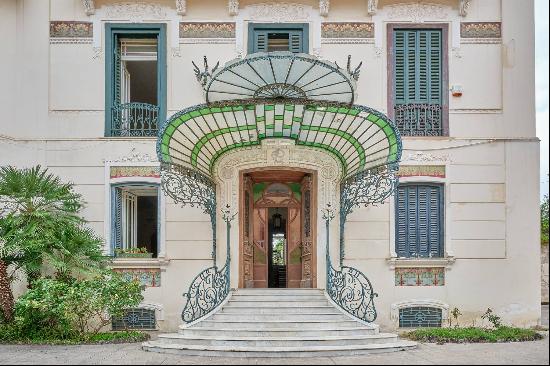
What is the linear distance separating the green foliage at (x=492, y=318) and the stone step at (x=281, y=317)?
3.12 metres

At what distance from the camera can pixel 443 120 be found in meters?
15.0

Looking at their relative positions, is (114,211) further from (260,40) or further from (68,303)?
(260,40)

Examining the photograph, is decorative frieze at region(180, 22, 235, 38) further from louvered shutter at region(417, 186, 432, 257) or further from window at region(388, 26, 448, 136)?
louvered shutter at region(417, 186, 432, 257)

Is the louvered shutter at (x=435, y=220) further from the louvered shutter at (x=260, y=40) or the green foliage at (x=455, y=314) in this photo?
the louvered shutter at (x=260, y=40)

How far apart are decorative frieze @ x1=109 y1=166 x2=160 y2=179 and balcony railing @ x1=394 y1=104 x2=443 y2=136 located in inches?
191

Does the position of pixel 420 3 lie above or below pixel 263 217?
above

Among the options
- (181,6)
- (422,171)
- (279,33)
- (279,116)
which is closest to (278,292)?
(279,116)

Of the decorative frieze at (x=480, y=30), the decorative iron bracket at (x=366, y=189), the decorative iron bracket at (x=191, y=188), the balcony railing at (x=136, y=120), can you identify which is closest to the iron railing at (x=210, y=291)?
the decorative iron bracket at (x=191, y=188)

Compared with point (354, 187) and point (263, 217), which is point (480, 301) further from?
point (263, 217)

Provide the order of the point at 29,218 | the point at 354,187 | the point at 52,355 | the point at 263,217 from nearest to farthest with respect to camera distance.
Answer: the point at 52,355 < the point at 29,218 < the point at 354,187 < the point at 263,217

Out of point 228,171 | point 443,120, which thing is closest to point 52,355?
point 228,171

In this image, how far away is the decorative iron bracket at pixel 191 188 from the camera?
1313 centimetres

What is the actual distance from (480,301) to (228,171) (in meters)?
5.50

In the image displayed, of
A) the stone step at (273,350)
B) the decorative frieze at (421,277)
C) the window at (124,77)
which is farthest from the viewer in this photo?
the window at (124,77)
